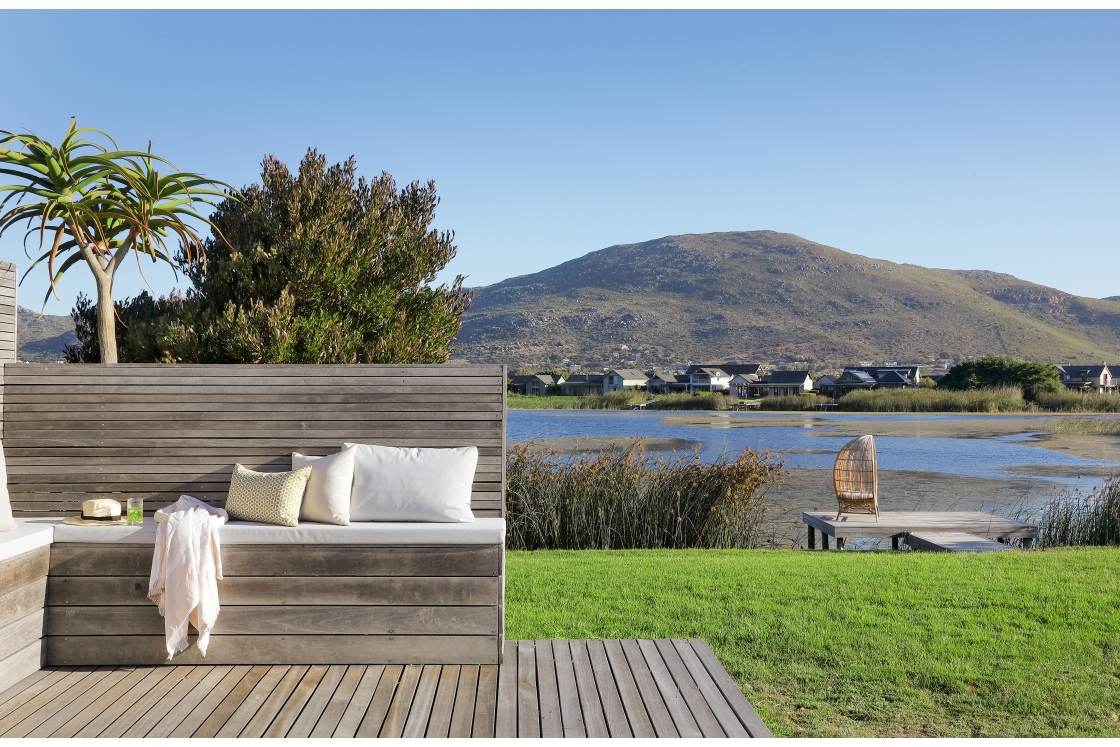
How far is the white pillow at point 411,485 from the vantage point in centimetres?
338

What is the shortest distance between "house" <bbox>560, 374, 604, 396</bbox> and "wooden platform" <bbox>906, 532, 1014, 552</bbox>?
131 feet

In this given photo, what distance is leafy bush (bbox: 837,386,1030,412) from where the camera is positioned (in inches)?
1303

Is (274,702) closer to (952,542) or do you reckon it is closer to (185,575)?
(185,575)

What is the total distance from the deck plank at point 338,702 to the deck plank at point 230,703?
0.98 feet

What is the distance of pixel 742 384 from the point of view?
47438 mm

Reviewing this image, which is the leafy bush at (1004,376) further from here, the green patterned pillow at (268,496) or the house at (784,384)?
the green patterned pillow at (268,496)

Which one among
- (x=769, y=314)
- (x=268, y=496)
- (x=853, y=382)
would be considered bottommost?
(x=853, y=382)

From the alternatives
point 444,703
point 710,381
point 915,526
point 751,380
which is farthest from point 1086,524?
point 710,381

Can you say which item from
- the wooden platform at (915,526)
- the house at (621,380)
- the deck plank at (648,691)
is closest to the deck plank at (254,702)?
the deck plank at (648,691)

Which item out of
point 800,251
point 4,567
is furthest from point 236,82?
point 800,251

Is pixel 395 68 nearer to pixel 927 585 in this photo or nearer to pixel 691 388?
pixel 927 585

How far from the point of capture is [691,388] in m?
49.1

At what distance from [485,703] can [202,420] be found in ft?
6.34

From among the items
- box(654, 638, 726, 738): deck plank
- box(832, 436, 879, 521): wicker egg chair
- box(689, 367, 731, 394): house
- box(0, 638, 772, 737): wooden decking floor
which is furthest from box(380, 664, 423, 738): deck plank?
box(689, 367, 731, 394): house
